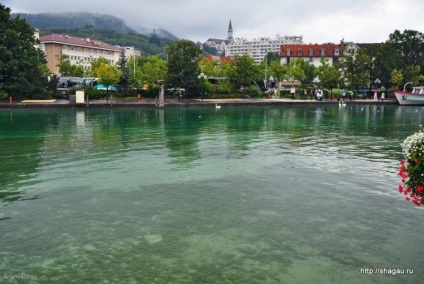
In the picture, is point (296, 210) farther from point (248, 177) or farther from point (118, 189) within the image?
point (118, 189)

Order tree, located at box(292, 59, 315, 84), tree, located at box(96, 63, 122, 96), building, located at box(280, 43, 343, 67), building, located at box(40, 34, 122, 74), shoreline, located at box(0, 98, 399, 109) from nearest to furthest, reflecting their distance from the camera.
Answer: shoreline, located at box(0, 98, 399, 109) → tree, located at box(96, 63, 122, 96) → tree, located at box(292, 59, 315, 84) → building, located at box(40, 34, 122, 74) → building, located at box(280, 43, 343, 67)

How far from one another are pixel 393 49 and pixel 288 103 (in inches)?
1433

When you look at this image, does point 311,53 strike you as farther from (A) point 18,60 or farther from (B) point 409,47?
(A) point 18,60

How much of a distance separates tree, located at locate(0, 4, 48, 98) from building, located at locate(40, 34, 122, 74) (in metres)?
48.3

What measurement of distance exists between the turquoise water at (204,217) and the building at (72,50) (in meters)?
100.0

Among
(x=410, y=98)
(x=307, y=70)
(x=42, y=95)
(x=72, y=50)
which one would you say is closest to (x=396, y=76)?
(x=410, y=98)

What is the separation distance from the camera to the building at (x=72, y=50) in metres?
123

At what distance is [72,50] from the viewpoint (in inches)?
5167

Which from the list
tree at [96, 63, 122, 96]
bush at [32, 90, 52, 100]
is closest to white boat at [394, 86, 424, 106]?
tree at [96, 63, 122, 96]

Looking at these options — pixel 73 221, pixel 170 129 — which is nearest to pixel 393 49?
pixel 170 129

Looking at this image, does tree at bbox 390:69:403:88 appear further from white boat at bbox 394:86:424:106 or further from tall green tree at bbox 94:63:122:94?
tall green tree at bbox 94:63:122:94

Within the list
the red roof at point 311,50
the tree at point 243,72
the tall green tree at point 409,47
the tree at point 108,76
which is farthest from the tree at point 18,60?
the red roof at point 311,50

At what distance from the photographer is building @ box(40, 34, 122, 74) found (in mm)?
123250

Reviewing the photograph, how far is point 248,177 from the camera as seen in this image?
1606cm
